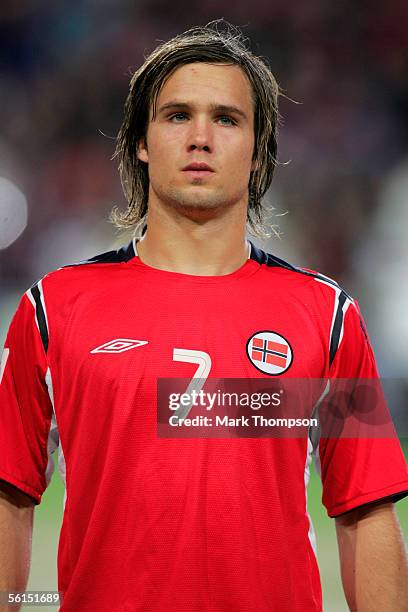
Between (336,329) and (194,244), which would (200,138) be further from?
(336,329)

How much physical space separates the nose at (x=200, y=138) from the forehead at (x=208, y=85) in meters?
0.08

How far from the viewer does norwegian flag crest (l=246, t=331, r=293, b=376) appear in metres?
1.79

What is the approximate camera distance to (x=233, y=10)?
186 inches

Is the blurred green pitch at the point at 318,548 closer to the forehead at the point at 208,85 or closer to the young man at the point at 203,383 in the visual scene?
the young man at the point at 203,383

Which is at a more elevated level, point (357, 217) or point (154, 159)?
point (357, 217)

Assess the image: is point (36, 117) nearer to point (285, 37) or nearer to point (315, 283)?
point (285, 37)

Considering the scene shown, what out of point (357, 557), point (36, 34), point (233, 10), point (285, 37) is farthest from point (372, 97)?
point (357, 557)

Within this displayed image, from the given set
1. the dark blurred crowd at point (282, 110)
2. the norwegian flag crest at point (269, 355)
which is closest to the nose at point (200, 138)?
the norwegian flag crest at point (269, 355)

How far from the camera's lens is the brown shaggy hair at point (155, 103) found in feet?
6.46

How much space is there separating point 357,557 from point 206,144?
1.06 meters

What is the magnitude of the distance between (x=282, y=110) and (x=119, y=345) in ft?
12.8

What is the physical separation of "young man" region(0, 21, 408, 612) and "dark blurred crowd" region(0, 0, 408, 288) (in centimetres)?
283

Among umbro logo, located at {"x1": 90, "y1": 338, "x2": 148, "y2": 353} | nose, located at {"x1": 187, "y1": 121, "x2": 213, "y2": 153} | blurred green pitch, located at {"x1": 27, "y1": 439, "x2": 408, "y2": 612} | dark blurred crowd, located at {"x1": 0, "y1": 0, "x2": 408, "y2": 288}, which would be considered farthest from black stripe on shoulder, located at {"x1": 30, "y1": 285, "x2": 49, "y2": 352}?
dark blurred crowd, located at {"x1": 0, "y1": 0, "x2": 408, "y2": 288}

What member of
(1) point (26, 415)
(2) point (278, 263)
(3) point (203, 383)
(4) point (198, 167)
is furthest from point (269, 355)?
(1) point (26, 415)
